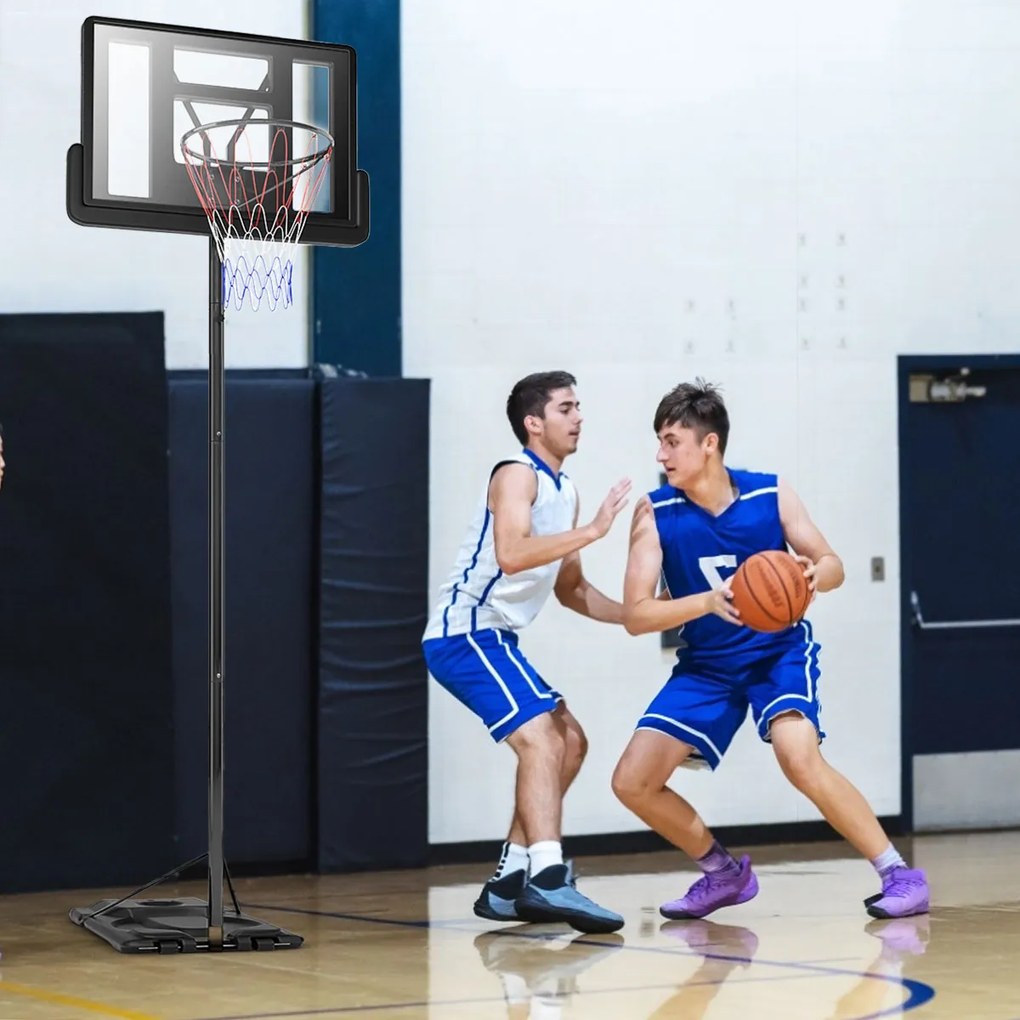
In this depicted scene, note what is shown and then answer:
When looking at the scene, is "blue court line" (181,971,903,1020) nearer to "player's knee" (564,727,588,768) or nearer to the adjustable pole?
the adjustable pole

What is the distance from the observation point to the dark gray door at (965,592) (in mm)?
9125

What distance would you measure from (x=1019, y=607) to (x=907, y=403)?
3.89 feet

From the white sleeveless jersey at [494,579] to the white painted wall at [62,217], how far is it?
189 cm

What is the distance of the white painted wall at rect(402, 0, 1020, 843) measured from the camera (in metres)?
8.31

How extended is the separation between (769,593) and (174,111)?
245cm

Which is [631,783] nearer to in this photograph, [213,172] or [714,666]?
[714,666]

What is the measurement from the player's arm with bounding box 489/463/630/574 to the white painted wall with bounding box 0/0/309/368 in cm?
204

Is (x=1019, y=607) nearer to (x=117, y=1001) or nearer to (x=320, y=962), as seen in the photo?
(x=320, y=962)

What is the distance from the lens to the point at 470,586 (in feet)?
21.5

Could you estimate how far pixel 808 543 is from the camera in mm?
6445

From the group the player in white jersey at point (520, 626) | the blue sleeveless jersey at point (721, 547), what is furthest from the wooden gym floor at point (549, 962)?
the blue sleeveless jersey at point (721, 547)

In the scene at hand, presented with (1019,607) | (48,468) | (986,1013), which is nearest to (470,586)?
(48,468)

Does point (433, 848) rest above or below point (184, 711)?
below

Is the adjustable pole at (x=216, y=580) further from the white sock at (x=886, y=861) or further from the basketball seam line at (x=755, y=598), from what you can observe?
the white sock at (x=886, y=861)
